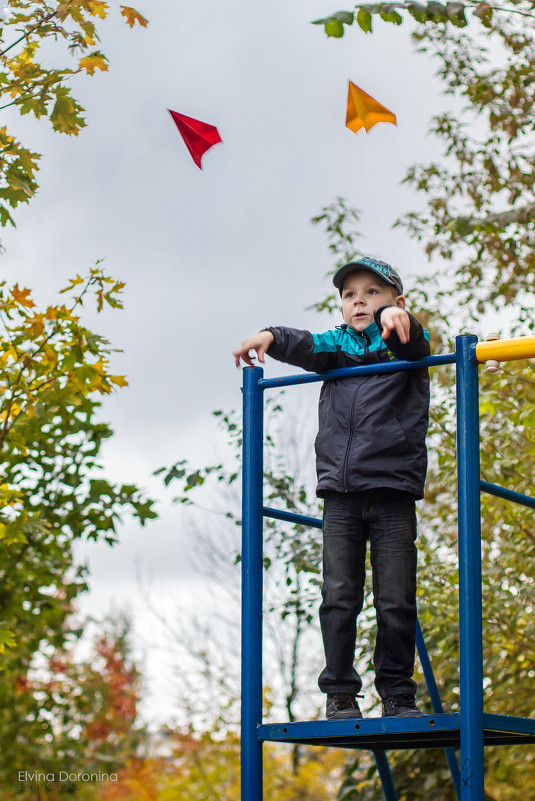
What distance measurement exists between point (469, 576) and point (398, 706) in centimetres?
46

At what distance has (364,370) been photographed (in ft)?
10.1

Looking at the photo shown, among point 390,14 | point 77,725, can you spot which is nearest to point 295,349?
point 390,14

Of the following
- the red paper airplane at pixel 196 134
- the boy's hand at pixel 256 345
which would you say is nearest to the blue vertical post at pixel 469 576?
the boy's hand at pixel 256 345

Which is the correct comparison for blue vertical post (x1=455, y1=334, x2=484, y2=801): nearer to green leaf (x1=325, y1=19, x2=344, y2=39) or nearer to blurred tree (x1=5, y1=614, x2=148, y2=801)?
green leaf (x1=325, y1=19, x2=344, y2=39)

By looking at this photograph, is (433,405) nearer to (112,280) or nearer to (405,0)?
(112,280)

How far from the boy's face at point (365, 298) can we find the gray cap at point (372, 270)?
0.02m

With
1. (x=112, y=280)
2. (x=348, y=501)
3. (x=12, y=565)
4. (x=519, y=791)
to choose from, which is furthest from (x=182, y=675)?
(x=348, y=501)

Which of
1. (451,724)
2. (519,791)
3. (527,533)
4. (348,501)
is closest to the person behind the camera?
(451,724)

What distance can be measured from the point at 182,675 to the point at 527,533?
915cm

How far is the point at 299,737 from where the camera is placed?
2.86 metres

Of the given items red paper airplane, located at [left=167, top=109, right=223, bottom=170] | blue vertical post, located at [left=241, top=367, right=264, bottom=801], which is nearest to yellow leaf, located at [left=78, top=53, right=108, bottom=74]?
red paper airplane, located at [left=167, top=109, right=223, bottom=170]

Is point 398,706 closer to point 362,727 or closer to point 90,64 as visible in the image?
point 362,727

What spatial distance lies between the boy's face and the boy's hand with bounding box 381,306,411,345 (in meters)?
0.37

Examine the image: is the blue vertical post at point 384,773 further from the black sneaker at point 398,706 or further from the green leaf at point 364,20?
the green leaf at point 364,20
